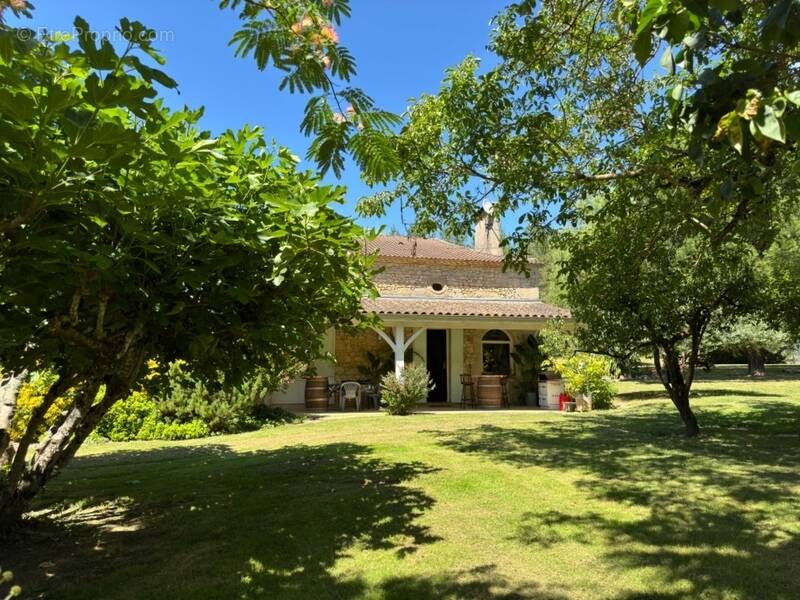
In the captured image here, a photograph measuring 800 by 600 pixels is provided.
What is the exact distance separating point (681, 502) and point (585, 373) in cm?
1081

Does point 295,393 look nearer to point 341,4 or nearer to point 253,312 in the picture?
point 253,312

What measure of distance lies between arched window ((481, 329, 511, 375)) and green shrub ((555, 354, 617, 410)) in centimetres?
366

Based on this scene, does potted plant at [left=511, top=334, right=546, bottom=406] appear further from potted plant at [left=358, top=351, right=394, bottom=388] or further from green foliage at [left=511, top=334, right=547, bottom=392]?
potted plant at [left=358, top=351, right=394, bottom=388]

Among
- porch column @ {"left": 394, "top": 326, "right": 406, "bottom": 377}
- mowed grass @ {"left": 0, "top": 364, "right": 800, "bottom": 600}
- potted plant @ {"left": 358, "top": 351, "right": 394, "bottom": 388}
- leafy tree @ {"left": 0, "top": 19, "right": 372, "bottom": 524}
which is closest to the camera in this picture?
leafy tree @ {"left": 0, "top": 19, "right": 372, "bottom": 524}

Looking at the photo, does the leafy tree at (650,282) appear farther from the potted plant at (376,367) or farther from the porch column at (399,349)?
the potted plant at (376,367)

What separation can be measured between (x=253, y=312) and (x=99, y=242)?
1.36m

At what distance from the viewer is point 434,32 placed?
7.27m

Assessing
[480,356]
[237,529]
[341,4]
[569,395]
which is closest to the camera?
[341,4]

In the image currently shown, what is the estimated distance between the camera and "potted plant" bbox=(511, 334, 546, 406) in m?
18.8

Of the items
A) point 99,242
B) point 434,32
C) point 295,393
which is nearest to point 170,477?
point 99,242

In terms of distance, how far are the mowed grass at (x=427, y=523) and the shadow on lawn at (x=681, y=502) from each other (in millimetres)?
22

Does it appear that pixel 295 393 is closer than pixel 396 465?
No

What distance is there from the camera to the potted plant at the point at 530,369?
61.6 feet

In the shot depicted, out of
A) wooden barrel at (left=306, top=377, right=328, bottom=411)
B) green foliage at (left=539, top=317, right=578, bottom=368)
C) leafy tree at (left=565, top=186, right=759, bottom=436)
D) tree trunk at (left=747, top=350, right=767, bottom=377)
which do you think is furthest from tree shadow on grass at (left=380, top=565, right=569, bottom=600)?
tree trunk at (left=747, top=350, right=767, bottom=377)
